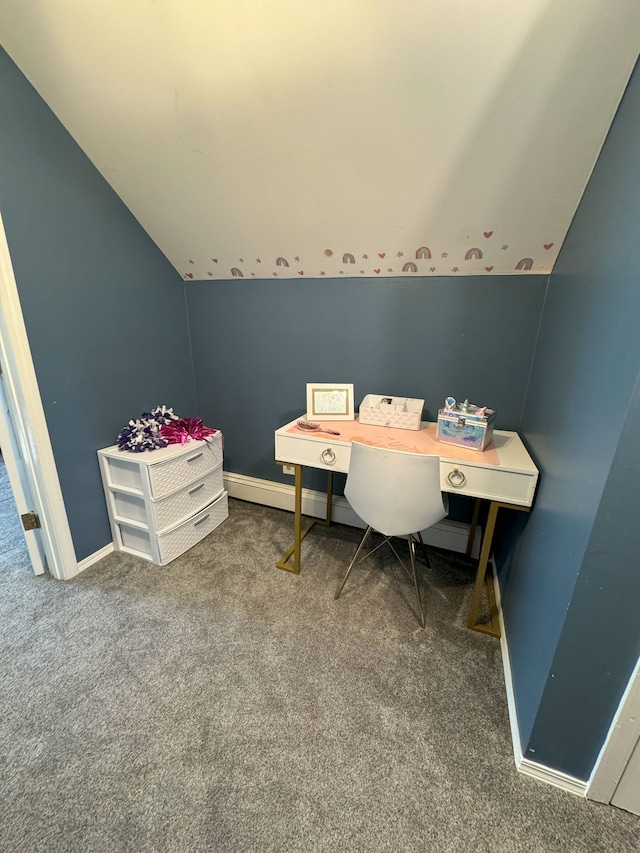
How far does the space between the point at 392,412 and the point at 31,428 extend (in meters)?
1.65

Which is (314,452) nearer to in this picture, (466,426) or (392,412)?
(392,412)

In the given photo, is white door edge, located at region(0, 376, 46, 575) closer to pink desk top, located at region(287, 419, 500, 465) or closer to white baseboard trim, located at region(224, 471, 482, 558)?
white baseboard trim, located at region(224, 471, 482, 558)

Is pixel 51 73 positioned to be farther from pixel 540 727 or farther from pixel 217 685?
pixel 540 727

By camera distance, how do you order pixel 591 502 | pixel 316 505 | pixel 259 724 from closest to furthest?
pixel 591 502 < pixel 259 724 < pixel 316 505

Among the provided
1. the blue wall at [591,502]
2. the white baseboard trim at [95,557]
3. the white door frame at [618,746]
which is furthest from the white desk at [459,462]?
the white baseboard trim at [95,557]

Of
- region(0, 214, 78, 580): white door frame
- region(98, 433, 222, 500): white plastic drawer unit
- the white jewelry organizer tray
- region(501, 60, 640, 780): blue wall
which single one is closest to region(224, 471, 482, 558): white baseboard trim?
region(98, 433, 222, 500): white plastic drawer unit

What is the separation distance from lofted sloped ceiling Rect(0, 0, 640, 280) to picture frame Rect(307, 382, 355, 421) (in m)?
0.64

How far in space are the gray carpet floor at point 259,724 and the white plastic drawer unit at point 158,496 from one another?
0.60 ft

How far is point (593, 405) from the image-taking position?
2.87 feet

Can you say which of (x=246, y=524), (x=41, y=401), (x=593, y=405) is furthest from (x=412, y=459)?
(x=41, y=401)

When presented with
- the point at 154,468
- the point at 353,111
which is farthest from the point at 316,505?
the point at 353,111

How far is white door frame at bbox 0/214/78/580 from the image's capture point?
1.44 metres

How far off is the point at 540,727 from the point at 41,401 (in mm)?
2165

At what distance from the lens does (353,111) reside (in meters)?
1.20
